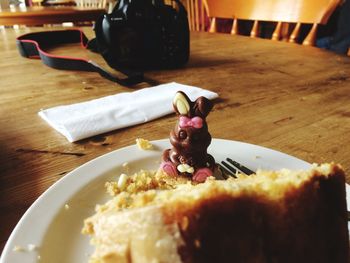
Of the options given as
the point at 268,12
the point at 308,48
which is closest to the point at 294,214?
the point at 308,48

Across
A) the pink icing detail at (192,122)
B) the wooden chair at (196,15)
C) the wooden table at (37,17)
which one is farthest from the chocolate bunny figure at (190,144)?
the wooden table at (37,17)

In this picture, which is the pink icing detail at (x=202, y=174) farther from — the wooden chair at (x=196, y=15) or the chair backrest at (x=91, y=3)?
the chair backrest at (x=91, y=3)

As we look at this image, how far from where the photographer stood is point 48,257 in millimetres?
398

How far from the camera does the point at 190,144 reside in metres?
0.56

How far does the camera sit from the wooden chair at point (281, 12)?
5.13 ft

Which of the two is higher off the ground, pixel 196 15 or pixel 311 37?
pixel 311 37

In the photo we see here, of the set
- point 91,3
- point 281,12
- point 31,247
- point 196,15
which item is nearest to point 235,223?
point 31,247

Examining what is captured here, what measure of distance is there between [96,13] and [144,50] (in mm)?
2165

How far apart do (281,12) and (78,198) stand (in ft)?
5.16

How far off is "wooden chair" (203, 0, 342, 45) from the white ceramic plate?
1.20 metres

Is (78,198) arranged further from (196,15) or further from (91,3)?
(91,3)

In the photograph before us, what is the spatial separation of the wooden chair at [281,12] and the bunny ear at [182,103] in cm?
125

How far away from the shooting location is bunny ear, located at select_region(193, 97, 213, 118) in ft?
1.81

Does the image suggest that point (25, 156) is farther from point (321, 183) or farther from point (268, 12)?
point (268, 12)
